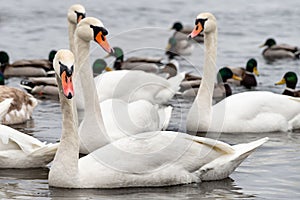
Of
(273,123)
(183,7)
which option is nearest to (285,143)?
(273,123)

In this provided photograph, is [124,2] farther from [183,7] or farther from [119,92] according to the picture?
[119,92]

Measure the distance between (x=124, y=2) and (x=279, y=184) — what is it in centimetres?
2216

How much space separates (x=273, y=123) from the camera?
12.7m

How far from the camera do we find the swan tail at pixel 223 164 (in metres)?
9.42

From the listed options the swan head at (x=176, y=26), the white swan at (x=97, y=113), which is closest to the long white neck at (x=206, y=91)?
the white swan at (x=97, y=113)

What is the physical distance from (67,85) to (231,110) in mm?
4494

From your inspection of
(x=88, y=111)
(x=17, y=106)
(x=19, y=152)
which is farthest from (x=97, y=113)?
(x=17, y=106)

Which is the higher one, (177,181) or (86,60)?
(86,60)

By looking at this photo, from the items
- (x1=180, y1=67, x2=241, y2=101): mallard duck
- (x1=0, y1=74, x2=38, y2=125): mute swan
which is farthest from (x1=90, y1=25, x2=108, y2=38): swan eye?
(x1=180, y1=67, x2=241, y2=101): mallard duck

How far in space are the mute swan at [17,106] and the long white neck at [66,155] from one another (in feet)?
12.9

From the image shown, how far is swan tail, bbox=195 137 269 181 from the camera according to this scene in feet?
30.9

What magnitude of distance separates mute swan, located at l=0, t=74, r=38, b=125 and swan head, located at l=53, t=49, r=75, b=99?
4.34 m

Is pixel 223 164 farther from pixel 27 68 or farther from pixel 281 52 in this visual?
pixel 281 52

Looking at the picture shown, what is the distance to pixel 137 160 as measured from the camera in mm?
9047
